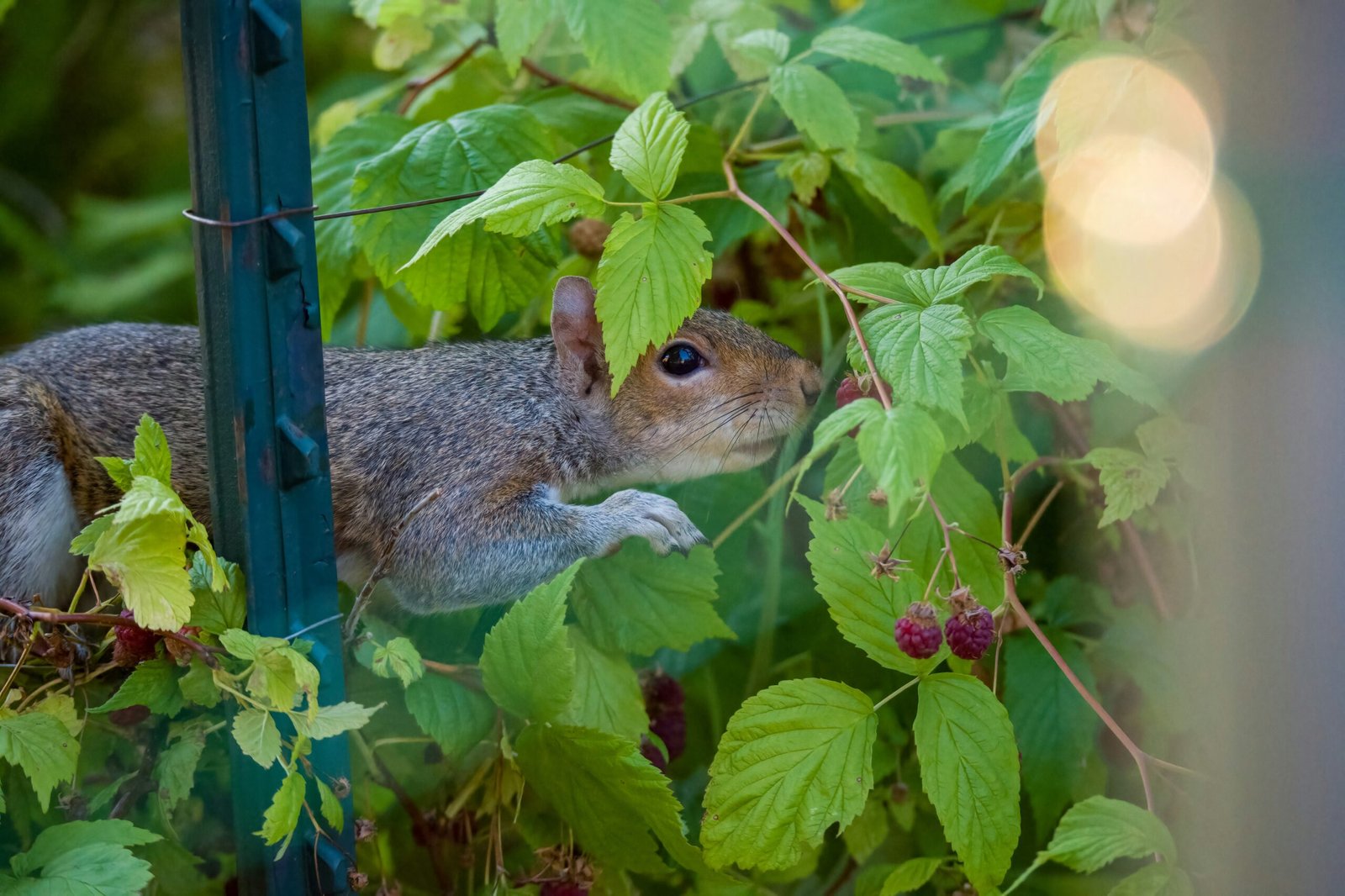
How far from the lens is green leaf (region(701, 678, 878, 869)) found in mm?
1096

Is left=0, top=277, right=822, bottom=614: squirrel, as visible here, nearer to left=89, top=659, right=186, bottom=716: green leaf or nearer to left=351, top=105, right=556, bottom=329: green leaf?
left=351, top=105, right=556, bottom=329: green leaf

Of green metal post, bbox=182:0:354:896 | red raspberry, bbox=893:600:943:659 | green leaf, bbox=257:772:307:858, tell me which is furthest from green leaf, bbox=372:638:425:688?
red raspberry, bbox=893:600:943:659

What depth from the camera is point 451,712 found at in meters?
1.26

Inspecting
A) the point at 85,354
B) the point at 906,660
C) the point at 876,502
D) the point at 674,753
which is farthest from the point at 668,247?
the point at 85,354

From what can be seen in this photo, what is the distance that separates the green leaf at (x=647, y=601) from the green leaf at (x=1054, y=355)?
44cm

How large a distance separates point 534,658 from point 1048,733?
69cm

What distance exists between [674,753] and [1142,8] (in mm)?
1324

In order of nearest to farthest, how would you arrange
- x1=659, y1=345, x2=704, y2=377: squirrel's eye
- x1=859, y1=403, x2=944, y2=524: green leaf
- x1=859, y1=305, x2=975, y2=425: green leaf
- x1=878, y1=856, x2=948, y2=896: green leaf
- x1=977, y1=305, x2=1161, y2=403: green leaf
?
x1=859, y1=403, x2=944, y2=524: green leaf < x1=859, y1=305, x2=975, y2=425: green leaf < x1=977, y1=305, x2=1161, y2=403: green leaf < x1=878, y1=856, x2=948, y2=896: green leaf < x1=659, y1=345, x2=704, y2=377: squirrel's eye

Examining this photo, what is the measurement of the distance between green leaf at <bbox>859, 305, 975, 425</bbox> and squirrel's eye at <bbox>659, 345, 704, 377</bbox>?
0.50 metres

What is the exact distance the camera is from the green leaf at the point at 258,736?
3.29 ft

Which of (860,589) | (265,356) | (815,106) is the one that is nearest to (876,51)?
(815,106)

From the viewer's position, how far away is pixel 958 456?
5.59 feet

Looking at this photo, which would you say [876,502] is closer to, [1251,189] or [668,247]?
[668,247]

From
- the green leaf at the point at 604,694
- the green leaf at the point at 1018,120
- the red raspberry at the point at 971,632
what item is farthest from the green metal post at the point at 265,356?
the green leaf at the point at 1018,120
